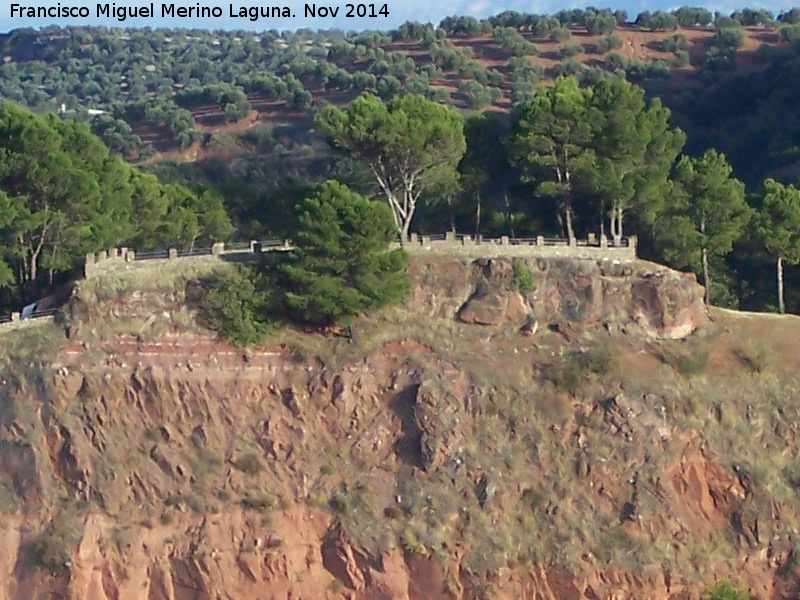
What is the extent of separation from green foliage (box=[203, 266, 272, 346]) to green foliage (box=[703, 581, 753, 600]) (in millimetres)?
15513

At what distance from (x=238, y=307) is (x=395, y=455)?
672 centimetres

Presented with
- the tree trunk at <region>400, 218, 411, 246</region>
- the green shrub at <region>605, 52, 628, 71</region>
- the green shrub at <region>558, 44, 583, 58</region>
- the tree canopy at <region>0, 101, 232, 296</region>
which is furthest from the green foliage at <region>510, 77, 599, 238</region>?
the green shrub at <region>558, 44, 583, 58</region>

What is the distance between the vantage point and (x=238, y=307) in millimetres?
42719

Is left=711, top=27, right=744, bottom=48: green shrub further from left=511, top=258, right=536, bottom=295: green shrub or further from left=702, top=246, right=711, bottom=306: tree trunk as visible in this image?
left=511, top=258, right=536, bottom=295: green shrub

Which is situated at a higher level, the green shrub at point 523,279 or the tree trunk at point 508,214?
the tree trunk at point 508,214

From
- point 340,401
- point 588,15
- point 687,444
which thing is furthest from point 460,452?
point 588,15

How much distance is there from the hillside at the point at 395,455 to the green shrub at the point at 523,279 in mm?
226

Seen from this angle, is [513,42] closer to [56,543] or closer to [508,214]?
[508,214]

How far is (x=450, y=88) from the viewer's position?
4134 inches

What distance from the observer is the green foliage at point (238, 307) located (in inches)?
1673

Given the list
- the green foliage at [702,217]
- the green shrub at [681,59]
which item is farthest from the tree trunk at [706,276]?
the green shrub at [681,59]

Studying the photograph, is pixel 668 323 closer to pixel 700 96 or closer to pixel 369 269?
Result: pixel 369 269

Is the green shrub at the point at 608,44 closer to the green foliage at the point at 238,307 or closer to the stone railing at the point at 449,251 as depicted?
the stone railing at the point at 449,251

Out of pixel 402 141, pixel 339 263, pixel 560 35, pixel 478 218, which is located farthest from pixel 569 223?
pixel 560 35
